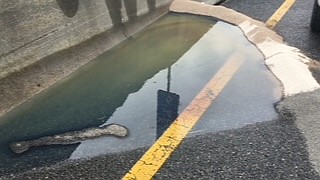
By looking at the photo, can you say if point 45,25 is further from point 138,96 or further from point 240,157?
point 240,157

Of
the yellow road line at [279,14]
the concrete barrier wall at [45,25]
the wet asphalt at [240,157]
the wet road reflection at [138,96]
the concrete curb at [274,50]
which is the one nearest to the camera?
the wet asphalt at [240,157]

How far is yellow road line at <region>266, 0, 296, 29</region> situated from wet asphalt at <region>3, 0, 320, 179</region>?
8.51 feet

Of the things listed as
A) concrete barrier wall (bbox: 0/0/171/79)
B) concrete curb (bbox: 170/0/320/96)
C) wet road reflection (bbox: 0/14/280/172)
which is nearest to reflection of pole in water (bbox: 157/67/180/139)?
wet road reflection (bbox: 0/14/280/172)

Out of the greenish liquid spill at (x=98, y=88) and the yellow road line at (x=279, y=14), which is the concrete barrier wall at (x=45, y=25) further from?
the yellow road line at (x=279, y=14)

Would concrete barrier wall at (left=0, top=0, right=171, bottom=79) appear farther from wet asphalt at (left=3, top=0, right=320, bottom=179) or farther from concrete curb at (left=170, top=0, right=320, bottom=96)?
concrete curb at (left=170, top=0, right=320, bottom=96)

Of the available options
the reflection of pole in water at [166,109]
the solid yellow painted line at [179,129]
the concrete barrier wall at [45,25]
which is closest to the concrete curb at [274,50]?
the solid yellow painted line at [179,129]

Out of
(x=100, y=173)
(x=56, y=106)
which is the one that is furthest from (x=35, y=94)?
(x=100, y=173)

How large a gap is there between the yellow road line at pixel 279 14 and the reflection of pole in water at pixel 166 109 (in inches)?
103

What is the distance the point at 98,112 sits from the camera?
10.7ft

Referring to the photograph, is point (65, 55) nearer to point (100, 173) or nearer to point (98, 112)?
point (98, 112)

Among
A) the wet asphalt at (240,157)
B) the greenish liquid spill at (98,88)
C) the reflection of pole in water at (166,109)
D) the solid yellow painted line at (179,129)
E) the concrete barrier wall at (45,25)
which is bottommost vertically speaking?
the wet asphalt at (240,157)

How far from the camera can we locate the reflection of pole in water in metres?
3.06

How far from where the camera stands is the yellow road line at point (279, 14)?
18.4ft

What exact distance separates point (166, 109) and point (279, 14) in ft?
11.8
